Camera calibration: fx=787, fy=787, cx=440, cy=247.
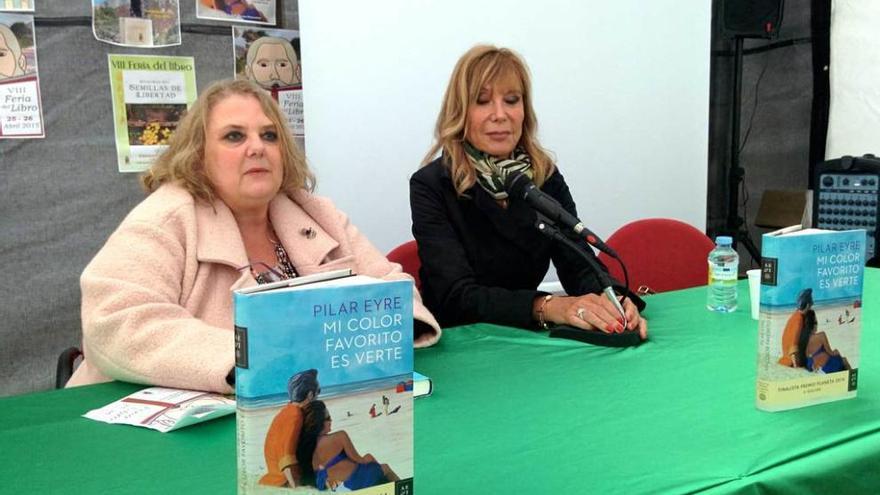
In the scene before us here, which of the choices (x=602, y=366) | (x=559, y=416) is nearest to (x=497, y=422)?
(x=559, y=416)

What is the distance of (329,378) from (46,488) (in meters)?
0.38

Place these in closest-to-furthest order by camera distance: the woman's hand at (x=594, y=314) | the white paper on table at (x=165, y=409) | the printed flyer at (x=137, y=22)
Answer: the white paper on table at (x=165, y=409), the woman's hand at (x=594, y=314), the printed flyer at (x=137, y=22)

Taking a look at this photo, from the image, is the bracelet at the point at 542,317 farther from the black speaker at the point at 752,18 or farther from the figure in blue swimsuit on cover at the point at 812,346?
the black speaker at the point at 752,18

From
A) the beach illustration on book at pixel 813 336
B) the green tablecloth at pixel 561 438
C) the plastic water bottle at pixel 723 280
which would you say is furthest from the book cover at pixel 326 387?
the plastic water bottle at pixel 723 280

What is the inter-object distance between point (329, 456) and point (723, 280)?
1355mm

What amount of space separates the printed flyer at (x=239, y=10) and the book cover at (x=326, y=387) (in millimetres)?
1854

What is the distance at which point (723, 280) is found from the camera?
72.4 inches

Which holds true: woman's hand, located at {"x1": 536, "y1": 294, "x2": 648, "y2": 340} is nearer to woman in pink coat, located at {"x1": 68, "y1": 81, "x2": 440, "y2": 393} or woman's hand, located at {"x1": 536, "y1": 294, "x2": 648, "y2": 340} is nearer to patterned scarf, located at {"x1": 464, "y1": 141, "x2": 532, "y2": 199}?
woman in pink coat, located at {"x1": 68, "y1": 81, "x2": 440, "y2": 393}

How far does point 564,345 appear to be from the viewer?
1.49m

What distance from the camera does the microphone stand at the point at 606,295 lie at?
1444 millimetres

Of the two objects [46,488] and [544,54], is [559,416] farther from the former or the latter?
[544,54]

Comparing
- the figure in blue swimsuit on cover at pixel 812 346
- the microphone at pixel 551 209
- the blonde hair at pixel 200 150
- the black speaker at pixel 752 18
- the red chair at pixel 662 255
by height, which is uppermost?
the black speaker at pixel 752 18

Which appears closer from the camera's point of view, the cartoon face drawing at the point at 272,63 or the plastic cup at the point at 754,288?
the plastic cup at the point at 754,288

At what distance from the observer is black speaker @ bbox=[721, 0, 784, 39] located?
3414mm
